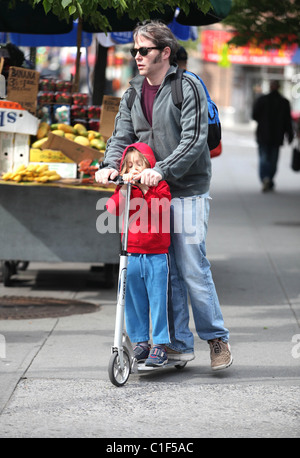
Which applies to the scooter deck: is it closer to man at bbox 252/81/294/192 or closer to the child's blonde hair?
the child's blonde hair

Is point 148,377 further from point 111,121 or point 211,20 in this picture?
point 211,20

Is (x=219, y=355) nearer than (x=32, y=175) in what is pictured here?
Yes

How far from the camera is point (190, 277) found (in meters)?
5.41

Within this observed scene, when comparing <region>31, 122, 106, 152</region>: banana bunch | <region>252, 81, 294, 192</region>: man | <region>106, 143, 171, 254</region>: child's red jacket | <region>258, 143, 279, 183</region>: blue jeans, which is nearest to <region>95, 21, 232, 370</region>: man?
<region>106, 143, 171, 254</region>: child's red jacket

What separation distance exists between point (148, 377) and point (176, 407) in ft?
2.21

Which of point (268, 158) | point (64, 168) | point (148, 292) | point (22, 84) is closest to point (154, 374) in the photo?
point (148, 292)

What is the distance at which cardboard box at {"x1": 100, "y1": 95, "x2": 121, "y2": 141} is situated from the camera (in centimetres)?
822

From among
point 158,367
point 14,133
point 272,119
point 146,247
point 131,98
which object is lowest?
point 272,119

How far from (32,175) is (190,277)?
110 inches

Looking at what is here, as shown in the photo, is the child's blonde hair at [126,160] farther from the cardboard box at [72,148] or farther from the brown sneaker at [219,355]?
the cardboard box at [72,148]

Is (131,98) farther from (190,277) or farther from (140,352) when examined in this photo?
(140,352)

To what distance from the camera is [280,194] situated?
17812 millimetres
